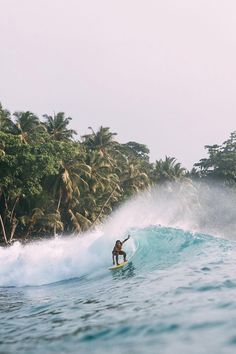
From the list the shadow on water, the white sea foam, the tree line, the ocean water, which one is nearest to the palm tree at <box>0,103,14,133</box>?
the tree line

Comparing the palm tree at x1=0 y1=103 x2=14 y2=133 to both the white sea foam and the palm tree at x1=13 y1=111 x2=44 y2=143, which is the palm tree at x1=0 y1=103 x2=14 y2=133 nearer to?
the palm tree at x1=13 y1=111 x2=44 y2=143

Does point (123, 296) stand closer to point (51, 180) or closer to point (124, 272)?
point (124, 272)

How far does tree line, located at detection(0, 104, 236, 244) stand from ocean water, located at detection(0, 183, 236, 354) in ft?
35.6

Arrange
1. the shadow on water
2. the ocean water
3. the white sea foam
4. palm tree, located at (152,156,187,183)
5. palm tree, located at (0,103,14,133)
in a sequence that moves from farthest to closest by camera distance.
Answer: palm tree, located at (152,156,187,183)
palm tree, located at (0,103,14,133)
the white sea foam
the shadow on water
the ocean water

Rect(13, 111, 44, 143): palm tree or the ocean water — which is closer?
the ocean water

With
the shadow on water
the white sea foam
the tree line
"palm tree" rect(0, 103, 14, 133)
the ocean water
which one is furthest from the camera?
"palm tree" rect(0, 103, 14, 133)

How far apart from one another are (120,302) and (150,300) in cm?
69

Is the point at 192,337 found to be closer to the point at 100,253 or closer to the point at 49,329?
the point at 49,329

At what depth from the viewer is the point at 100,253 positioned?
58.5ft

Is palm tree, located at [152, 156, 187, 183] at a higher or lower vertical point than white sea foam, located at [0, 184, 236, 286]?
higher

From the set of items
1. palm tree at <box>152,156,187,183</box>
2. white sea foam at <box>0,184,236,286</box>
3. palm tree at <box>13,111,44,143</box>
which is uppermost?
palm tree at <box>13,111,44,143</box>

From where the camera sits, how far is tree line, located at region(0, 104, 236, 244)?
29.8m

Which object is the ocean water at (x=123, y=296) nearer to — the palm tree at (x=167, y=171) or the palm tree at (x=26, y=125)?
the palm tree at (x=26, y=125)

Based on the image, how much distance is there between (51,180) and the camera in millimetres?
34656
